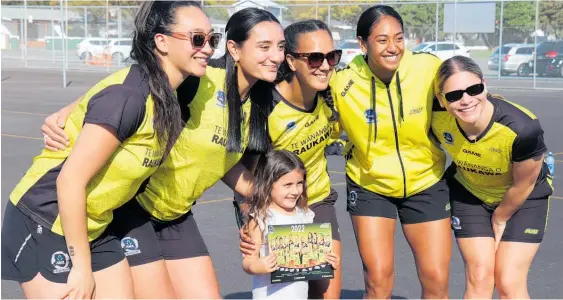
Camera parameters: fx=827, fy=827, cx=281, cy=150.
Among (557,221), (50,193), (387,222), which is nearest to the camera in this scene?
(50,193)

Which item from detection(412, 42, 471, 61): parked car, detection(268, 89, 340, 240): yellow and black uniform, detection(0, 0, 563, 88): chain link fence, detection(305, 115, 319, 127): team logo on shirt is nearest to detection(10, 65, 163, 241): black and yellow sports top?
detection(268, 89, 340, 240): yellow and black uniform

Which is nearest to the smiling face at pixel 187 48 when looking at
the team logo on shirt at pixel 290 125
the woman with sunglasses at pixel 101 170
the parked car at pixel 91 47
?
the woman with sunglasses at pixel 101 170

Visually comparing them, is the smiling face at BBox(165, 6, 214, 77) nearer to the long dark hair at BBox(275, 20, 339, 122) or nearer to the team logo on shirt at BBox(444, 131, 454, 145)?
the long dark hair at BBox(275, 20, 339, 122)

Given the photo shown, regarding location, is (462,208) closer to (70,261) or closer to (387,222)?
(387,222)

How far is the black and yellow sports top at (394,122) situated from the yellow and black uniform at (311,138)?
0.56ft

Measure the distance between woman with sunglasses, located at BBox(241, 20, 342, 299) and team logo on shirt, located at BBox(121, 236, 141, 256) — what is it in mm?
809

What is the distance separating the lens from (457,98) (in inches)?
192

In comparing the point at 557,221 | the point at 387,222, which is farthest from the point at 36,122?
the point at 387,222

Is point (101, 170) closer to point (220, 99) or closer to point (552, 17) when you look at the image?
point (220, 99)

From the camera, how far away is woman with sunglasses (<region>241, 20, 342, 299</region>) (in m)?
5.07

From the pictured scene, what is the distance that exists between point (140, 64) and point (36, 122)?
16216 millimetres

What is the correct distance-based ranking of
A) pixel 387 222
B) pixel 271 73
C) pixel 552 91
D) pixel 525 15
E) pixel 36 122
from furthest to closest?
pixel 525 15, pixel 552 91, pixel 36 122, pixel 387 222, pixel 271 73

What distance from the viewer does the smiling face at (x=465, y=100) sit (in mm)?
4867

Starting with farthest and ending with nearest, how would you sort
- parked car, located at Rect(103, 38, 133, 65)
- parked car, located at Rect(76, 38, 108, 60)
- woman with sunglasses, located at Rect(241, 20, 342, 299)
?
parked car, located at Rect(76, 38, 108, 60) → parked car, located at Rect(103, 38, 133, 65) → woman with sunglasses, located at Rect(241, 20, 342, 299)
